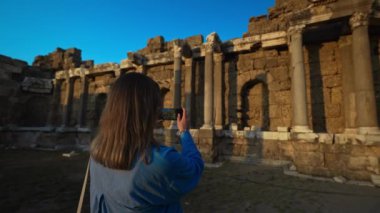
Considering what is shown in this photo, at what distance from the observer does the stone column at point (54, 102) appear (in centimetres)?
1312

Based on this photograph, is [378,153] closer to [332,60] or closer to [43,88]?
[332,60]

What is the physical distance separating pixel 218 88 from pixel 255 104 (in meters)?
1.72

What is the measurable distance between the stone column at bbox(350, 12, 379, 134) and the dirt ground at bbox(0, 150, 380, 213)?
1.92m

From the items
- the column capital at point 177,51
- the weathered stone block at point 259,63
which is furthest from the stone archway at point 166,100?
the weathered stone block at point 259,63

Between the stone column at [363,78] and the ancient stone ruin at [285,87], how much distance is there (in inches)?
0.9

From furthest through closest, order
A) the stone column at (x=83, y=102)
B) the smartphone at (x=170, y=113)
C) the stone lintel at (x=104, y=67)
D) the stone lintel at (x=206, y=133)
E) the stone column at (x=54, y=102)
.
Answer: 1. the stone column at (x=54, y=102)
2. the stone column at (x=83, y=102)
3. the stone lintel at (x=104, y=67)
4. the stone lintel at (x=206, y=133)
5. the smartphone at (x=170, y=113)

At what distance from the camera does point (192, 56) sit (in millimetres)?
9320

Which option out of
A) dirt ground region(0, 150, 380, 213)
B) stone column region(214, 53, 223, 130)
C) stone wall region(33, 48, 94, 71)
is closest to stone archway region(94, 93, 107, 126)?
stone wall region(33, 48, 94, 71)

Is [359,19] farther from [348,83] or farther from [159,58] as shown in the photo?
[159,58]

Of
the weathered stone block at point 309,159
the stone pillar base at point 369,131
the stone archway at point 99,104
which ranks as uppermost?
the stone archway at point 99,104

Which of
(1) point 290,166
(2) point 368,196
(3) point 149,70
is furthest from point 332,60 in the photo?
(3) point 149,70

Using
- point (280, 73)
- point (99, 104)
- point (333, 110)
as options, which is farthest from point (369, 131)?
point (99, 104)

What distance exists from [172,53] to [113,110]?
9.10m

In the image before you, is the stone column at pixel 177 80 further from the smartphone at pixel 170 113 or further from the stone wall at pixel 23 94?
the stone wall at pixel 23 94
